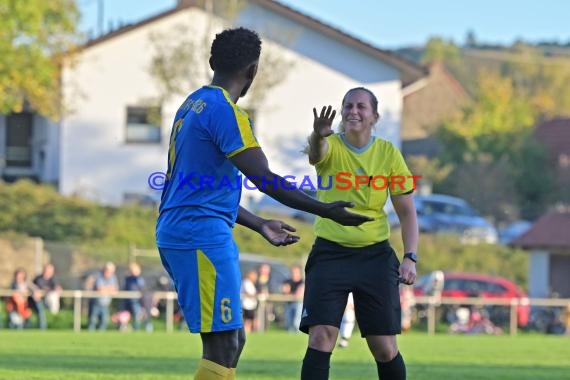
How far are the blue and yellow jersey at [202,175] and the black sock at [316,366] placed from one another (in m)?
1.66

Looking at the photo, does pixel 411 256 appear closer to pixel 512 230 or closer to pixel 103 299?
pixel 103 299

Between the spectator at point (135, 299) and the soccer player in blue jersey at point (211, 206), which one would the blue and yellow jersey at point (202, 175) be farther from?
the spectator at point (135, 299)

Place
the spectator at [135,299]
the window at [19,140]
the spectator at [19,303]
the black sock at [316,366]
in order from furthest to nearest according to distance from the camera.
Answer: the window at [19,140]
the spectator at [135,299]
the spectator at [19,303]
the black sock at [316,366]

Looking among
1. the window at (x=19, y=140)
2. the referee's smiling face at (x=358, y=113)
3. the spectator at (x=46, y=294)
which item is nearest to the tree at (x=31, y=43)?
the spectator at (x=46, y=294)

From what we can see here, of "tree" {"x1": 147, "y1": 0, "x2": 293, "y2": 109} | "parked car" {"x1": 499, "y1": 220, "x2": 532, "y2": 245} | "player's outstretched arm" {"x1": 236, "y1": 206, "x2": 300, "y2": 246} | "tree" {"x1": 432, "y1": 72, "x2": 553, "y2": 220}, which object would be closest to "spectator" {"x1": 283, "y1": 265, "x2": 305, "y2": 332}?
"tree" {"x1": 147, "y1": 0, "x2": 293, "y2": 109}

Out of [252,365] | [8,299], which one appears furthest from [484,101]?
[252,365]

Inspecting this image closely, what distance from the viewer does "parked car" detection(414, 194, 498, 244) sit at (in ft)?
141

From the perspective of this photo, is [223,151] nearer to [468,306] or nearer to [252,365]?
[252,365]

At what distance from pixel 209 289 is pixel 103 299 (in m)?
22.1

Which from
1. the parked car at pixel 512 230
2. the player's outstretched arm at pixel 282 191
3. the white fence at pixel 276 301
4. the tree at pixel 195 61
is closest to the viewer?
the player's outstretched arm at pixel 282 191

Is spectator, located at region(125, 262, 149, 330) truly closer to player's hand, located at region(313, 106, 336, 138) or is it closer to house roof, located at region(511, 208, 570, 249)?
house roof, located at region(511, 208, 570, 249)

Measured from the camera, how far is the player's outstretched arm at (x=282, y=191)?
21.0ft

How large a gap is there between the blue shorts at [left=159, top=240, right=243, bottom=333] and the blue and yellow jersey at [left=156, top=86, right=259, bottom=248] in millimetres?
61

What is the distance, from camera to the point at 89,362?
1431cm
